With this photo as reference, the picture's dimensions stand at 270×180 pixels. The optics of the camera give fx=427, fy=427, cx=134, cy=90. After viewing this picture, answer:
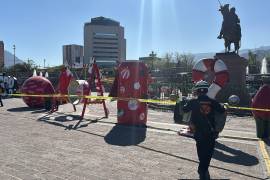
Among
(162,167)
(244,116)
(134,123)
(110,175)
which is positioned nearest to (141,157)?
(162,167)

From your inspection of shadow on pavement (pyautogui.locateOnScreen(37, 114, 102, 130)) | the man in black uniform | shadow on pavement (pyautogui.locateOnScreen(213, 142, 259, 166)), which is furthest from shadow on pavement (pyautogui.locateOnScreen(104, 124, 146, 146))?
the man in black uniform

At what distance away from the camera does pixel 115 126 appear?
44.7 ft

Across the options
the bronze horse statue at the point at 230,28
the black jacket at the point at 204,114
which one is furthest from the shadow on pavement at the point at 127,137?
the bronze horse statue at the point at 230,28

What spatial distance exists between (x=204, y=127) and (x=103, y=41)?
13504cm

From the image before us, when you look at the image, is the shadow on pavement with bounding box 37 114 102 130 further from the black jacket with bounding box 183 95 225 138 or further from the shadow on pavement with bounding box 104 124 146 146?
the black jacket with bounding box 183 95 225 138

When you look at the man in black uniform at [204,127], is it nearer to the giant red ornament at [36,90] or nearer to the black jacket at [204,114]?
the black jacket at [204,114]

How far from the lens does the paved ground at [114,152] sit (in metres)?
7.47

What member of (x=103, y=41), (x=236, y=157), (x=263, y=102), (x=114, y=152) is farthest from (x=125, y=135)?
(x=103, y=41)

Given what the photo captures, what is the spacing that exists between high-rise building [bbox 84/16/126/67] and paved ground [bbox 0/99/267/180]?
12147 centimetres

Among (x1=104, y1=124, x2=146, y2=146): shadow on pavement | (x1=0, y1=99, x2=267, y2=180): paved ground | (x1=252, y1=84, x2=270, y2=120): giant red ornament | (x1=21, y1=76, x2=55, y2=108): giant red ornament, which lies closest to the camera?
(x1=0, y1=99, x2=267, y2=180): paved ground

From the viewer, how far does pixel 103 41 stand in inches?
5531

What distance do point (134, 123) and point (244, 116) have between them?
17.8ft

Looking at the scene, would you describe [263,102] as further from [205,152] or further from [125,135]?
[205,152]

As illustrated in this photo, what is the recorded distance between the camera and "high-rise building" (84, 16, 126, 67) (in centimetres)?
13788
